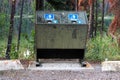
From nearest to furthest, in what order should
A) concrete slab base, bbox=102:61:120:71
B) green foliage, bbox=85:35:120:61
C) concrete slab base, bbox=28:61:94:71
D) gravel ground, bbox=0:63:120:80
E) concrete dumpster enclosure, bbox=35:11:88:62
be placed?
gravel ground, bbox=0:63:120:80 < concrete slab base, bbox=102:61:120:71 < concrete slab base, bbox=28:61:94:71 < concrete dumpster enclosure, bbox=35:11:88:62 < green foliage, bbox=85:35:120:61

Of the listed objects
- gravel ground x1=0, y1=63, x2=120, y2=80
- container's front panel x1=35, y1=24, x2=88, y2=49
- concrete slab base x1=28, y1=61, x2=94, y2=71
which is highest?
container's front panel x1=35, y1=24, x2=88, y2=49

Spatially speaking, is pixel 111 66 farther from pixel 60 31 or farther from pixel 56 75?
pixel 60 31

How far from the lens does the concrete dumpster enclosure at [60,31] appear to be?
8.48 meters

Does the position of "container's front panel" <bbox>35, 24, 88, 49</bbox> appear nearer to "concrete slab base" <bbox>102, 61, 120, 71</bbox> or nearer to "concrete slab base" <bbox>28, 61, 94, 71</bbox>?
"concrete slab base" <bbox>28, 61, 94, 71</bbox>

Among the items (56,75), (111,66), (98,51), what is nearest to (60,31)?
(111,66)

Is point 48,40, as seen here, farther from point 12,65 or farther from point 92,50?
point 92,50

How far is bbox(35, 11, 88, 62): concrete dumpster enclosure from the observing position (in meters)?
8.48

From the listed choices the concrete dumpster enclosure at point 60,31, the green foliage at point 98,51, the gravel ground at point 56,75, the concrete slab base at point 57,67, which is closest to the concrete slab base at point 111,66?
the gravel ground at point 56,75

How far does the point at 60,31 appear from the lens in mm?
8547

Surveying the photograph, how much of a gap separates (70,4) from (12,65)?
5855 mm

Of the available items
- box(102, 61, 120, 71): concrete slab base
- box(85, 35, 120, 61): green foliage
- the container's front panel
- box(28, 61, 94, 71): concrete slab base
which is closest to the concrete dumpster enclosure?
the container's front panel

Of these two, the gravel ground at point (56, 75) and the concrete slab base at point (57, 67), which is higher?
the gravel ground at point (56, 75)

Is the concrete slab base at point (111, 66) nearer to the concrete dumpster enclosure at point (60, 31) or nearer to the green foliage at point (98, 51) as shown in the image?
the concrete dumpster enclosure at point (60, 31)

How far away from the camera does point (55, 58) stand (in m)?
9.28
